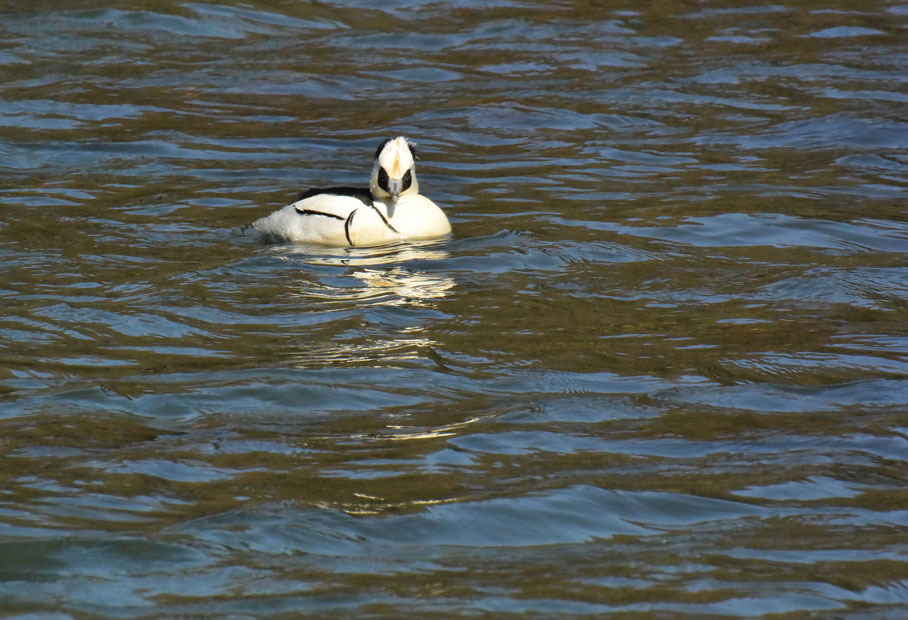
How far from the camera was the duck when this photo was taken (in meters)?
10.4

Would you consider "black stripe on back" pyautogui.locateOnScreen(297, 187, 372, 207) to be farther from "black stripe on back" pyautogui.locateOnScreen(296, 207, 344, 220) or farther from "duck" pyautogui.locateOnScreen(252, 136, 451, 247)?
"black stripe on back" pyautogui.locateOnScreen(296, 207, 344, 220)

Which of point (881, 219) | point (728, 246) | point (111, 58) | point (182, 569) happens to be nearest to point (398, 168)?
point (728, 246)

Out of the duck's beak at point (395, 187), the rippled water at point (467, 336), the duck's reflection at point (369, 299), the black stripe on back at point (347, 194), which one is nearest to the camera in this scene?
the rippled water at point (467, 336)

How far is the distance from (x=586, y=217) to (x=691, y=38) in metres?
7.03

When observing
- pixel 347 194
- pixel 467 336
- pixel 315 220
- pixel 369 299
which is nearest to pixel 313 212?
pixel 315 220

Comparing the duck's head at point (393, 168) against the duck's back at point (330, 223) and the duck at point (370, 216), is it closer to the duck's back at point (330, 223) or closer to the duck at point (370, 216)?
the duck at point (370, 216)

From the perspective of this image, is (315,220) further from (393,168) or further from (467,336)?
(467,336)

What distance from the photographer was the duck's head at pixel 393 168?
34.1 ft

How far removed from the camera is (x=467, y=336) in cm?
793

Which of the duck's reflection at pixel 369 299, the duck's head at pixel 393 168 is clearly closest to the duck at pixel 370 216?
the duck's head at pixel 393 168

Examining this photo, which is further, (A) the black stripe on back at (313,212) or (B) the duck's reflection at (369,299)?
(A) the black stripe on back at (313,212)

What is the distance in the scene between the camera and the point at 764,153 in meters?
12.7

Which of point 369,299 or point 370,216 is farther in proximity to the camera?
point 370,216

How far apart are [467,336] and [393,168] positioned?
2801 millimetres
